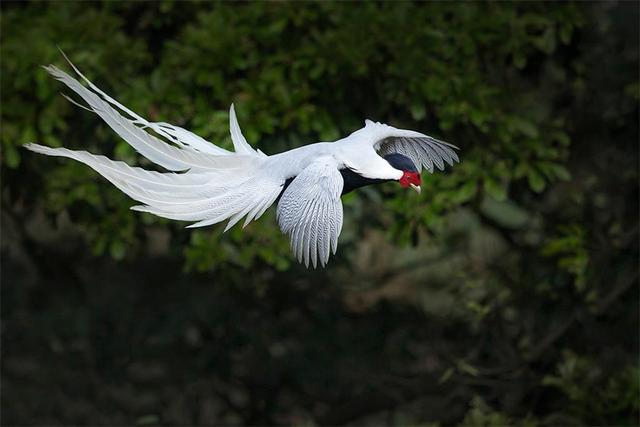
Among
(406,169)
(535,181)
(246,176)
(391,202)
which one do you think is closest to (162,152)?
(246,176)

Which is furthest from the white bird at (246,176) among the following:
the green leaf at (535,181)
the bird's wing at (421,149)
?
the green leaf at (535,181)

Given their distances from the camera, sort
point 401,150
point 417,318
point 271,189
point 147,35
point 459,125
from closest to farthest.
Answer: point 271,189 → point 401,150 → point 459,125 → point 147,35 → point 417,318

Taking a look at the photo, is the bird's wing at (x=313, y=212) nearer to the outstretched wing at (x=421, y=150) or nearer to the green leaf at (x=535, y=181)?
the outstretched wing at (x=421, y=150)

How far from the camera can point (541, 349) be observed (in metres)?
4.87

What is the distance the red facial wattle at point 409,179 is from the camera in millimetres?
2740

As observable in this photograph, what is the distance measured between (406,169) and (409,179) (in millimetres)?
33

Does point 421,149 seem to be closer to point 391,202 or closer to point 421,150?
point 421,150

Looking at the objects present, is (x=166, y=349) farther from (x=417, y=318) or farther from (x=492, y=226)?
(x=492, y=226)

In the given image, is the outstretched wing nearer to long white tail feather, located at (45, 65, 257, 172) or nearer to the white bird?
the white bird

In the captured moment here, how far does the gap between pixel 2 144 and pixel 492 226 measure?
2.20 meters

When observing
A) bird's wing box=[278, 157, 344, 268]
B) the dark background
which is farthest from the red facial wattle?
the dark background

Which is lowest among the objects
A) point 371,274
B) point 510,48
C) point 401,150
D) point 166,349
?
point 166,349

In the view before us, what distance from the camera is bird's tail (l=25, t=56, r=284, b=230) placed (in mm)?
2582

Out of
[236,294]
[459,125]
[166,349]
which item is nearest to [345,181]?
[459,125]
